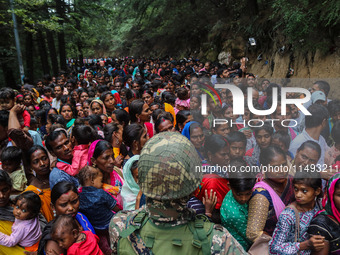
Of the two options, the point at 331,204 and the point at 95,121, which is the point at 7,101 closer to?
the point at 95,121

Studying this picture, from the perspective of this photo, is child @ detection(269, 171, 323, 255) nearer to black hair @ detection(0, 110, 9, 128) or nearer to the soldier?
the soldier

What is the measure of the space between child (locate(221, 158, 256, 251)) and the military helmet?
1025 mm

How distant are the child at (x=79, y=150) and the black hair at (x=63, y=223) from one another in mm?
1082

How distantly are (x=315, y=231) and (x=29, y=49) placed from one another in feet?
55.8

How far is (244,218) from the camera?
221 cm

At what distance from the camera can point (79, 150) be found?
11.5 ft

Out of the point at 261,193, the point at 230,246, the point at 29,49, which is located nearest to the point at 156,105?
the point at 261,193

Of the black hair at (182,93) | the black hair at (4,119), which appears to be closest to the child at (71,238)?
the black hair at (4,119)

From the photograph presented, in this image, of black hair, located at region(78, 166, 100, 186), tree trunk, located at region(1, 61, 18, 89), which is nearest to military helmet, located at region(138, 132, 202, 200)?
black hair, located at region(78, 166, 100, 186)

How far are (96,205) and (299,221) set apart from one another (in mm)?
1699

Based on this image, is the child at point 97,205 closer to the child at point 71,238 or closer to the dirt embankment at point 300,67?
the child at point 71,238

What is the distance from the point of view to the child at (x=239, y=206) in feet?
7.20

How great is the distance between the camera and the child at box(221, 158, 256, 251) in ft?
7.20

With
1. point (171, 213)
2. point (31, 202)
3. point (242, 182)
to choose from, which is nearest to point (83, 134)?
point (31, 202)
